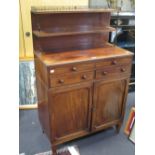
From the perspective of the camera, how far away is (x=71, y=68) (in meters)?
1.57

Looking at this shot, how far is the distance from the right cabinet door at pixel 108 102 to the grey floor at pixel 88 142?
0.19 metres

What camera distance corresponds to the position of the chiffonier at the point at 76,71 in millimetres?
1598

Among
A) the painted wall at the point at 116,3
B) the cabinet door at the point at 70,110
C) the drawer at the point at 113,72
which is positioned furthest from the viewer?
the painted wall at the point at 116,3

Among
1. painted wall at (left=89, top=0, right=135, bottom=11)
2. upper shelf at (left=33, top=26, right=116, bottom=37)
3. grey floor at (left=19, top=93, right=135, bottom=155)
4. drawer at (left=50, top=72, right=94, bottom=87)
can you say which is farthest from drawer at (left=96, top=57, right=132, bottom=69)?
painted wall at (left=89, top=0, right=135, bottom=11)

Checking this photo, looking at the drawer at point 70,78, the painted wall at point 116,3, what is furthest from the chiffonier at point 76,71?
the painted wall at point 116,3

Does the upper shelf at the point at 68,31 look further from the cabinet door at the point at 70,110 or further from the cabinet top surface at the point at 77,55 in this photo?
the cabinet door at the point at 70,110

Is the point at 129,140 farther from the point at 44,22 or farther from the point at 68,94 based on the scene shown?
the point at 44,22

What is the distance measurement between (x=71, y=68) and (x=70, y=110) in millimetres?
420

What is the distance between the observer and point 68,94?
165cm

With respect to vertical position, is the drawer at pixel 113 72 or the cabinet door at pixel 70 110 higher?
the drawer at pixel 113 72

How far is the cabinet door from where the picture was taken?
1624mm

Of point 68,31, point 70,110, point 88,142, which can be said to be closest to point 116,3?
point 68,31

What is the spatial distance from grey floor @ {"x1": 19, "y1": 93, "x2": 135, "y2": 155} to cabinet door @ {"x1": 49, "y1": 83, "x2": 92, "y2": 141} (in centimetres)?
21

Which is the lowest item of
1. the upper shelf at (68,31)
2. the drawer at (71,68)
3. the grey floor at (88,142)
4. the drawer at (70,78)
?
the grey floor at (88,142)
